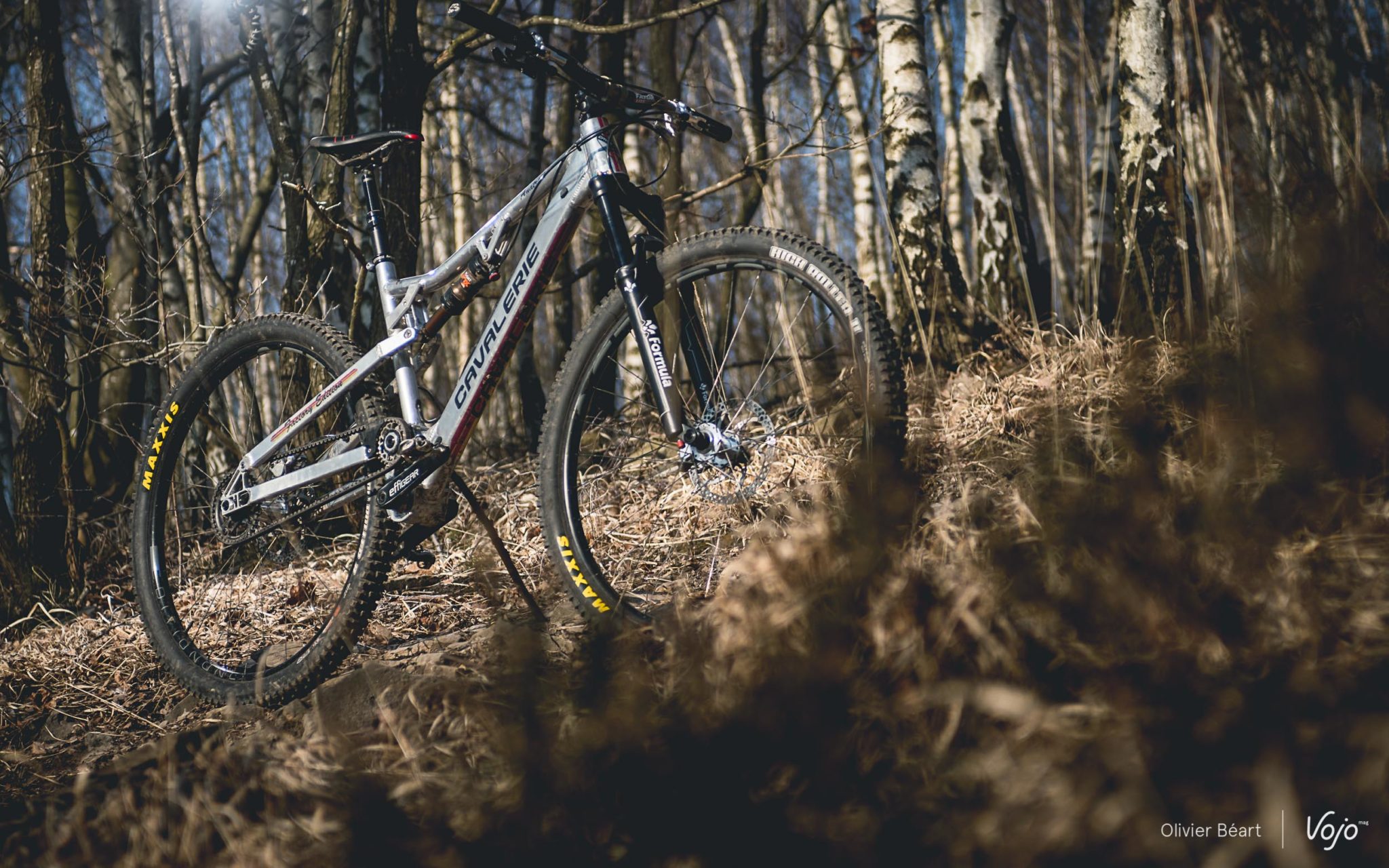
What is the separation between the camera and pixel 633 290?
6.79ft

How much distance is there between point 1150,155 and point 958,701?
9.58 feet

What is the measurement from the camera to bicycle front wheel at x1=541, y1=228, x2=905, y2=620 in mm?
1850

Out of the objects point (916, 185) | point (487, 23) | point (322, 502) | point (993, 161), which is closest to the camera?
point (487, 23)

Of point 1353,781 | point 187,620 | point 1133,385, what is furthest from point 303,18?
point 1353,781

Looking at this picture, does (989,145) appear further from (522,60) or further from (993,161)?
(522,60)

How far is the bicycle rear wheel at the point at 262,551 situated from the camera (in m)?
2.33

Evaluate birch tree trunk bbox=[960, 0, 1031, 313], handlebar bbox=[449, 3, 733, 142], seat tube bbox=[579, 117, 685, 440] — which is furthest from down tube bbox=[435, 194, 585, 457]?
birch tree trunk bbox=[960, 0, 1031, 313]

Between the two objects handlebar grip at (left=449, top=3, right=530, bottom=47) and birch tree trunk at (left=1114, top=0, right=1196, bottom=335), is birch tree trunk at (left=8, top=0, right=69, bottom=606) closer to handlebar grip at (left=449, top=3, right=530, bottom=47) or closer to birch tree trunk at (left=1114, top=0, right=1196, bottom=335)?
handlebar grip at (left=449, top=3, right=530, bottom=47)

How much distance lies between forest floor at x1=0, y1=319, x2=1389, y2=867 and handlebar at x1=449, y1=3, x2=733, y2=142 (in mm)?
1030

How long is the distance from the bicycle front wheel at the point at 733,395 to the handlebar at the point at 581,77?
12.2 inches

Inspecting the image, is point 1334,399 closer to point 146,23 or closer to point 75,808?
point 75,808

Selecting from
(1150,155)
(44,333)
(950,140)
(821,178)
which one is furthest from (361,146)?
(821,178)

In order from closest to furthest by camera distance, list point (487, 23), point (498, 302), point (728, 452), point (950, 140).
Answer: point (728, 452)
point (487, 23)
point (498, 302)
point (950, 140)

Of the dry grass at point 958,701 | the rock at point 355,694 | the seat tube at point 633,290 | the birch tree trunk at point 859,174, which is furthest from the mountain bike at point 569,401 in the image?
the birch tree trunk at point 859,174
